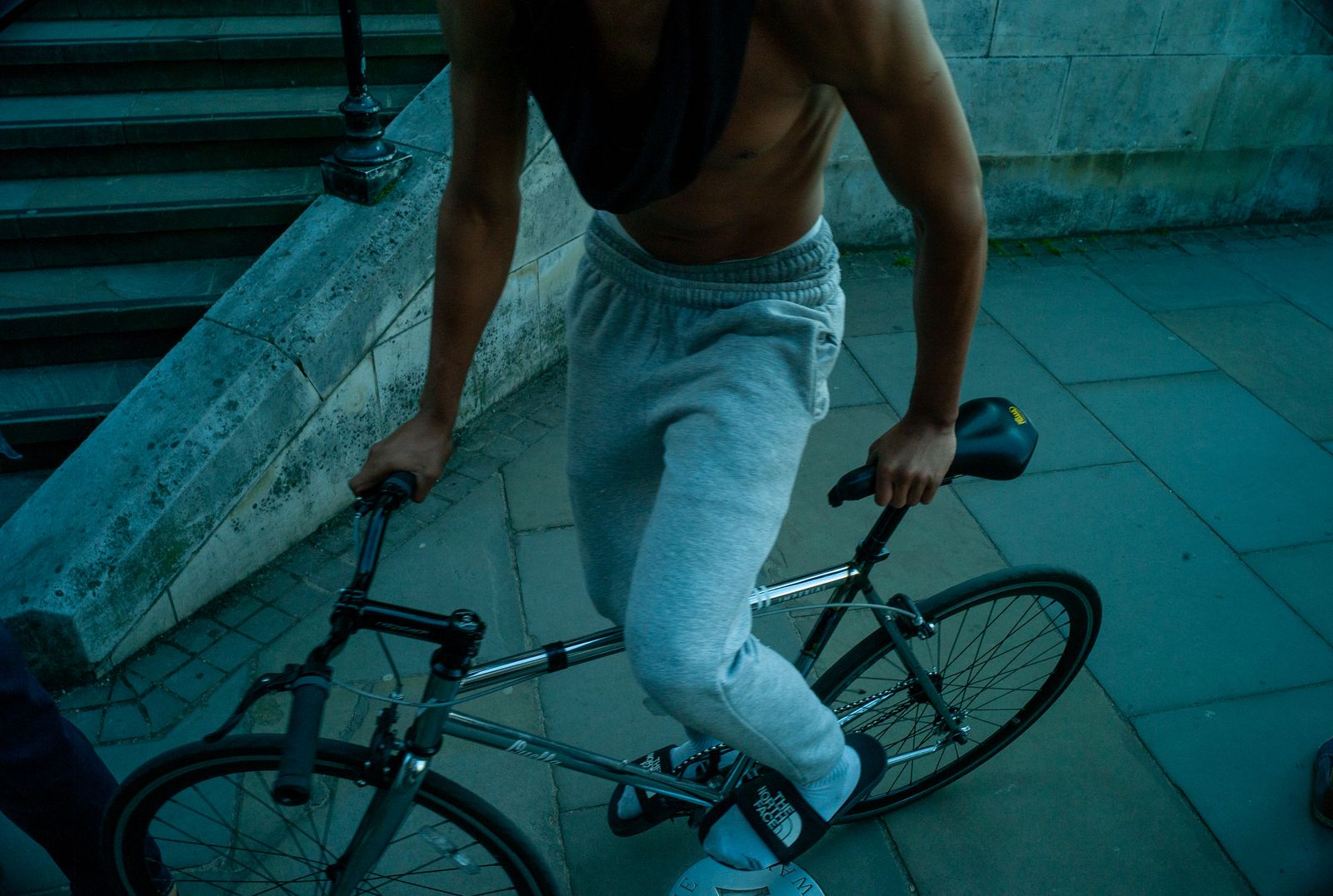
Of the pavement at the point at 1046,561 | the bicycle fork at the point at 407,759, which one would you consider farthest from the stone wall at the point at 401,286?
the bicycle fork at the point at 407,759

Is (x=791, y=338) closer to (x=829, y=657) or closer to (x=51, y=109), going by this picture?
(x=829, y=657)

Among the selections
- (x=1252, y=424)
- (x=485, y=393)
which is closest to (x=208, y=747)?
(x=485, y=393)

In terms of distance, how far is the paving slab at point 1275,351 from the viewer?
4422mm

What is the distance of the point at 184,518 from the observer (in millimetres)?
3000

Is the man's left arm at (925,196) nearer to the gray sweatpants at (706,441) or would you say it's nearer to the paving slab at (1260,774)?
the gray sweatpants at (706,441)

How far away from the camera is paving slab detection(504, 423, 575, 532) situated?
365 cm

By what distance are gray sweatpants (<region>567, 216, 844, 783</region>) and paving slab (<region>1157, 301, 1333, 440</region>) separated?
343 centimetres

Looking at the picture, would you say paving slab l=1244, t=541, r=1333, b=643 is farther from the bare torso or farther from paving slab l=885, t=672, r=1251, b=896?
the bare torso

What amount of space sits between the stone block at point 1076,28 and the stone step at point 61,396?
164 inches

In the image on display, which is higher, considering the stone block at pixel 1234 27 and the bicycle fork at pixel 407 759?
the stone block at pixel 1234 27

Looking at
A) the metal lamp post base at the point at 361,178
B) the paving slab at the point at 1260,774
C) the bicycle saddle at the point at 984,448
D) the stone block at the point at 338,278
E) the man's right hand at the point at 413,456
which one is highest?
the man's right hand at the point at 413,456

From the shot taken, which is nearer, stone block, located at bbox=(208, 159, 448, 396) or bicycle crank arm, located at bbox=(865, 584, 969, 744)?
bicycle crank arm, located at bbox=(865, 584, 969, 744)

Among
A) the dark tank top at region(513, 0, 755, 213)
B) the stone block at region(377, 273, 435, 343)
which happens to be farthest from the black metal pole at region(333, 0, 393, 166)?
the dark tank top at region(513, 0, 755, 213)

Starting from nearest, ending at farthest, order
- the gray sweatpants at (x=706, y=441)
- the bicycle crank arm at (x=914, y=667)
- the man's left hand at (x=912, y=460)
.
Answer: the gray sweatpants at (x=706, y=441), the man's left hand at (x=912, y=460), the bicycle crank arm at (x=914, y=667)
